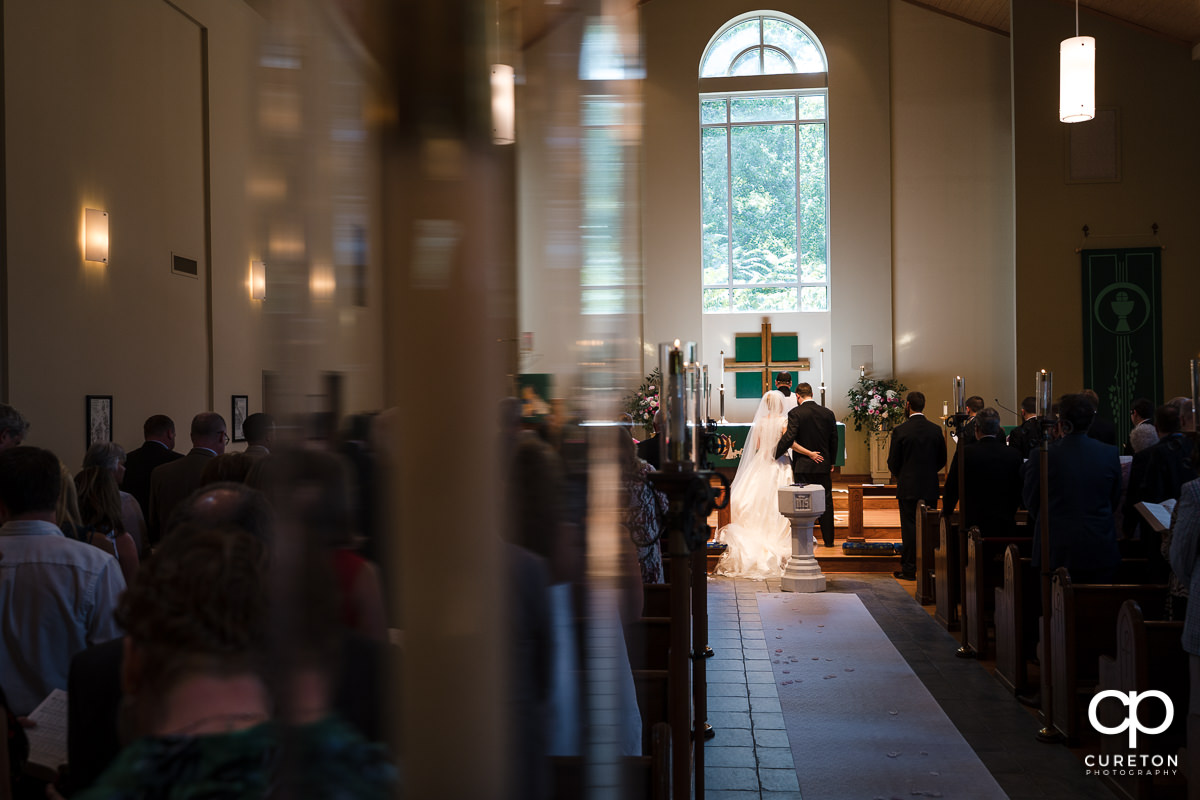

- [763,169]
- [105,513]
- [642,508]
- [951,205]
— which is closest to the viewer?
[642,508]

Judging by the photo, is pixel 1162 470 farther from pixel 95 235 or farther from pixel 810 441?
pixel 95 235

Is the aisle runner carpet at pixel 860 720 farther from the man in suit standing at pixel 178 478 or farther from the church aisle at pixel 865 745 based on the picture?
the man in suit standing at pixel 178 478

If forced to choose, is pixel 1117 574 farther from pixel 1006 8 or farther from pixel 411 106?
pixel 1006 8

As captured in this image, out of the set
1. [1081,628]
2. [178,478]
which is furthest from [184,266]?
[1081,628]

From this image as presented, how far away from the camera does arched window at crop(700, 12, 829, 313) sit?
15.8 metres

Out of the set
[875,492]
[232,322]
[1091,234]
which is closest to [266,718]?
[232,322]

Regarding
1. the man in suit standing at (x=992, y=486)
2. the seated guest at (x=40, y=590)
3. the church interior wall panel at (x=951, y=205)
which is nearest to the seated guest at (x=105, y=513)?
the seated guest at (x=40, y=590)

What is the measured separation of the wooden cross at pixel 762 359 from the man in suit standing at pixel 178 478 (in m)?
11.4

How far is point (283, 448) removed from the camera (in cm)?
33

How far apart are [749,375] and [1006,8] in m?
6.72

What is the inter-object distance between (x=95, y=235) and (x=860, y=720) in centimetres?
639

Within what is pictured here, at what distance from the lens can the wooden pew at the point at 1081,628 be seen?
4.82 metres

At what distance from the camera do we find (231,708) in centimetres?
43

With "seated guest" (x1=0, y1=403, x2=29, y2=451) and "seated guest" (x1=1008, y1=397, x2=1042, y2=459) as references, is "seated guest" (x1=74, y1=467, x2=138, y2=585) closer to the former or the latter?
"seated guest" (x1=0, y1=403, x2=29, y2=451)
